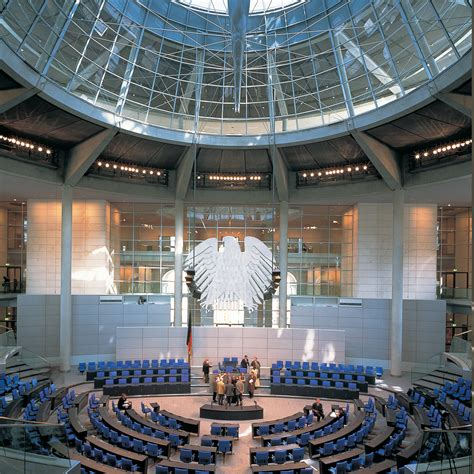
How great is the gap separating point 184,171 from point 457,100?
15.3 metres

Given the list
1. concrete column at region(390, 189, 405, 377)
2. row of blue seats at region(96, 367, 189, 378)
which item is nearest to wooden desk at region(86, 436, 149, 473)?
row of blue seats at region(96, 367, 189, 378)

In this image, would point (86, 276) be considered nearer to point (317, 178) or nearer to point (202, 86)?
point (202, 86)

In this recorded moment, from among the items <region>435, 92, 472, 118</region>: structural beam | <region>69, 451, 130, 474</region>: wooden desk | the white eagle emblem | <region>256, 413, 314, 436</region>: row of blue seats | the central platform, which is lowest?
the central platform

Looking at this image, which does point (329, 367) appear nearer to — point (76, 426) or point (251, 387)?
point (251, 387)

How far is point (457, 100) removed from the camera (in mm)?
18953

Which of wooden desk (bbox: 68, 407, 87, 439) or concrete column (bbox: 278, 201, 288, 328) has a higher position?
concrete column (bbox: 278, 201, 288, 328)

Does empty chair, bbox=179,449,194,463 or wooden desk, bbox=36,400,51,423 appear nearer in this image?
empty chair, bbox=179,449,194,463

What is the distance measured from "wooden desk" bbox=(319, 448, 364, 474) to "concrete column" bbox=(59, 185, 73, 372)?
17.4 metres

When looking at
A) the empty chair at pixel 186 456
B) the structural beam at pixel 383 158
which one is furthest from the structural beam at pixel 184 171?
the empty chair at pixel 186 456

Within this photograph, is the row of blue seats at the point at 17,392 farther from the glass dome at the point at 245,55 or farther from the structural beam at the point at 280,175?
the structural beam at the point at 280,175

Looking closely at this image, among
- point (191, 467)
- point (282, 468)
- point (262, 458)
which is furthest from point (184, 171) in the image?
point (282, 468)

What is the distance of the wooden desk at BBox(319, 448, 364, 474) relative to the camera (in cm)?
1348

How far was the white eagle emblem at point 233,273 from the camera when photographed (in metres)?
14.5

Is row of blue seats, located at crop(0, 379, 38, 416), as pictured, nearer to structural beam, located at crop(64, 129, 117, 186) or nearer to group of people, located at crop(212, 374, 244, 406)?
group of people, located at crop(212, 374, 244, 406)
